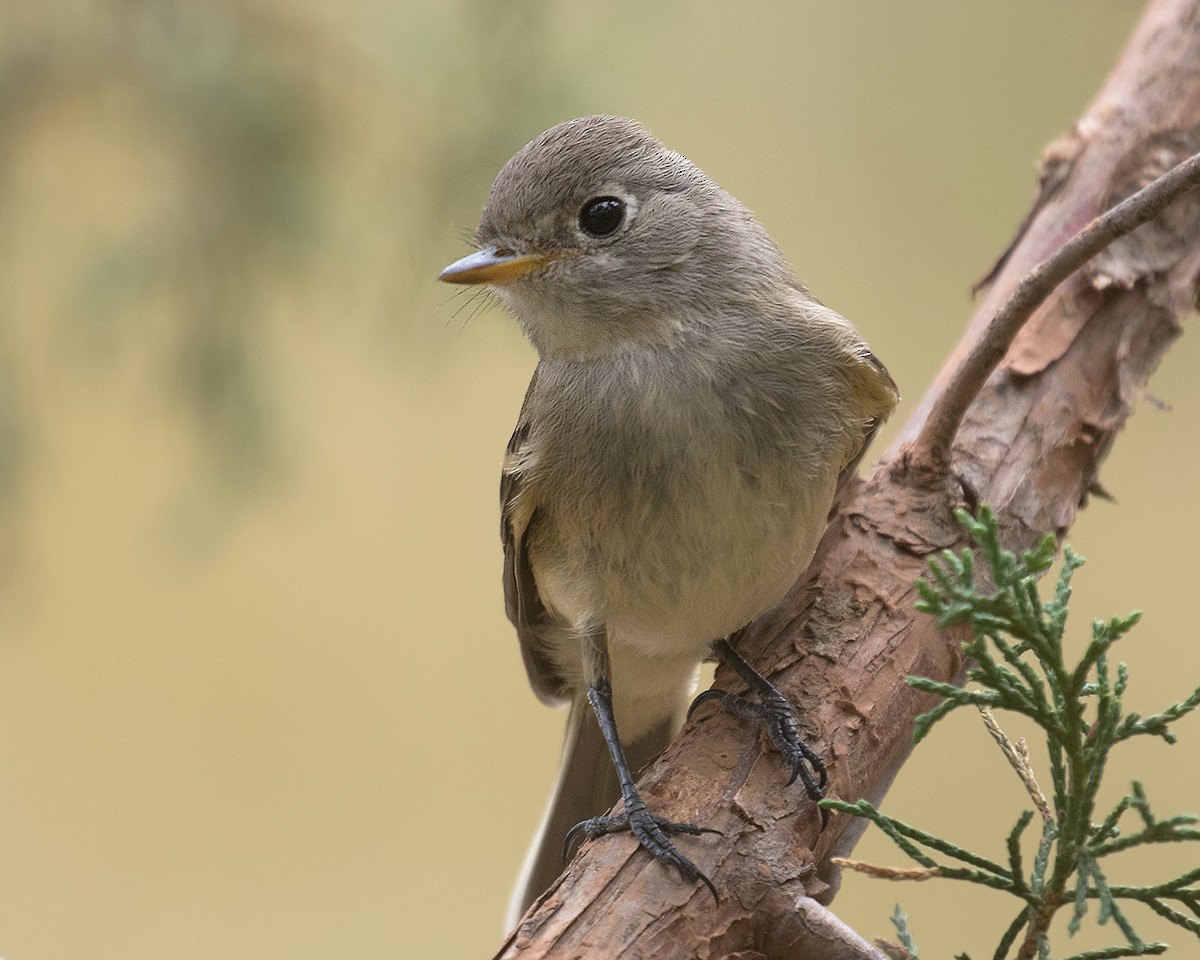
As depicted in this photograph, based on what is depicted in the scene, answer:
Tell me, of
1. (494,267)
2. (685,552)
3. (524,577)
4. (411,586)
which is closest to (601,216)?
(494,267)

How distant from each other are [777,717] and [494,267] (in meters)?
1.05

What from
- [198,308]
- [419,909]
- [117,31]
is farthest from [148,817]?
[117,31]

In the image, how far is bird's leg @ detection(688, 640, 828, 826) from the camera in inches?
93.9

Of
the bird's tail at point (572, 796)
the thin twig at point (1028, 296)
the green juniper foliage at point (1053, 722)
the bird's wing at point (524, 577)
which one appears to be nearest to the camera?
the green juniper foliage at point (1053, 722)

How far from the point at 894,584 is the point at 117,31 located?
2.46m

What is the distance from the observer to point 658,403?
2.50 m

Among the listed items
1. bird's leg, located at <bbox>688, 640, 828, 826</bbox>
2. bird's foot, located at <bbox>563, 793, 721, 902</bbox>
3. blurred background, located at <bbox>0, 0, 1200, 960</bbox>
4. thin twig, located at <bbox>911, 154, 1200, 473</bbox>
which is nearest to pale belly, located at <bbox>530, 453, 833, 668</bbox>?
bird's leg, located at <bbox>688, 640, 828, 826</bbox>

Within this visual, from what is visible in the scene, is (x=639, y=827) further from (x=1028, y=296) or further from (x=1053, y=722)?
(x=1028, y=296)

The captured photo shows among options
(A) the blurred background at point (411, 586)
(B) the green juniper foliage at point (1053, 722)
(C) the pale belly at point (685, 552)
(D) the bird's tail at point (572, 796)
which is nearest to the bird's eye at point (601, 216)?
(C) the pale belly at point (685, 552)

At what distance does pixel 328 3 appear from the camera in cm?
357

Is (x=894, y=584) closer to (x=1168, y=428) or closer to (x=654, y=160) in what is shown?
(x=654, y=160)

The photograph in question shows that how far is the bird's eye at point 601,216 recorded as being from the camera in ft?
8.49

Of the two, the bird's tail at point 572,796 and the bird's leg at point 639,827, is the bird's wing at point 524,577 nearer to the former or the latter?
the bird's tail at point 572,796

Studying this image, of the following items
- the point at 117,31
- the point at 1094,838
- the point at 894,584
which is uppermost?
the point at 117,31
